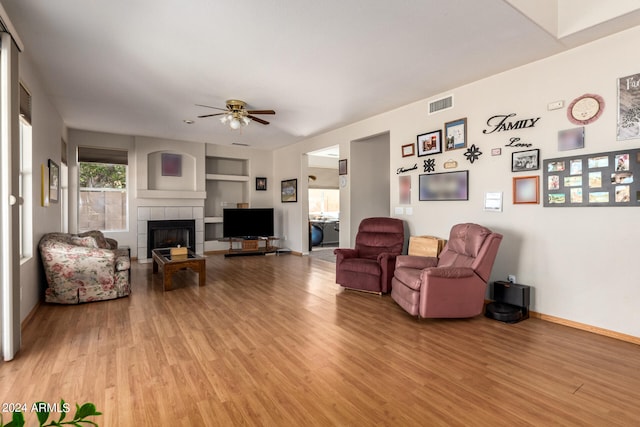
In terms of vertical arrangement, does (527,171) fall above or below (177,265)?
above

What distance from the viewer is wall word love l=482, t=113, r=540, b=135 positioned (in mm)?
3805

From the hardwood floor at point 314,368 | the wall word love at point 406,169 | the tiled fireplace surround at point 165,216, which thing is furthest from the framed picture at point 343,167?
the tiled fireplace surround at point 165,216

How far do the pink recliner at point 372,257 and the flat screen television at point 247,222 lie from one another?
3.74m

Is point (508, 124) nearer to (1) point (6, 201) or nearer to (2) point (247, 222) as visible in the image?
(1) point (6, 201)

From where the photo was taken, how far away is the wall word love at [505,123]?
3805mm

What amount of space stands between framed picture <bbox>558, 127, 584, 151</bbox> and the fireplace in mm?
7178

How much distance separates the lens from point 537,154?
12.2 ft

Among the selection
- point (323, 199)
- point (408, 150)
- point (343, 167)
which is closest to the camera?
point (408, 150)

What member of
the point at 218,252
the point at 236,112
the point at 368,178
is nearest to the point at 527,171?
the point at 368,178

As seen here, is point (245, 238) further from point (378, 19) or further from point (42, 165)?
point (378, 19)

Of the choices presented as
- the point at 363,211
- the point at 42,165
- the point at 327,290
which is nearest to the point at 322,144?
the point at 363,211

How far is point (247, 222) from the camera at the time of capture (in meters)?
8.41

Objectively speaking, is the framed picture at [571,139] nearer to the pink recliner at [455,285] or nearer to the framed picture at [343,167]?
the pink recliner at [455,285]

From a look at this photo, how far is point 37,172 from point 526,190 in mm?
5535
